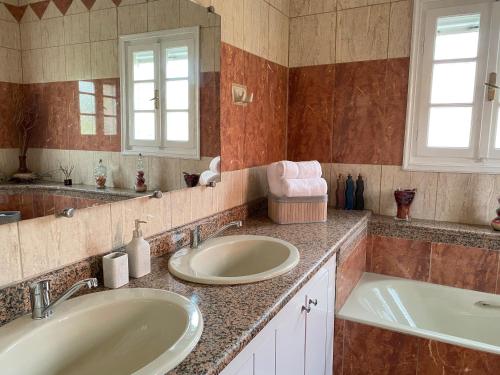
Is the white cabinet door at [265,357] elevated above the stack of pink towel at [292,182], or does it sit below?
below

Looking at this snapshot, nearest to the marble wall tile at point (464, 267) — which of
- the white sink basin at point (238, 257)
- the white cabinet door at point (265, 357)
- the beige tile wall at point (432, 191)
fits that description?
the beige tile wall at point (432, 191)

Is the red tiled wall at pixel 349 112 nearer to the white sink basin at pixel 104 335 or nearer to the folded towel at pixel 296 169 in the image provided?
the folded towel at pixel 296 169

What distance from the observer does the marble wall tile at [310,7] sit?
2.49 meters

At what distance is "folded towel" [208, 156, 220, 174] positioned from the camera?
6.04 feet

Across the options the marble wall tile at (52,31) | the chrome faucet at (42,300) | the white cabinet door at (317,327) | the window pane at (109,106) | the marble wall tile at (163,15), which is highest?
the marble wall tile at (163,15)

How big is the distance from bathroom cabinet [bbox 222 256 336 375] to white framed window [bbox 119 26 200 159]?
0.77m

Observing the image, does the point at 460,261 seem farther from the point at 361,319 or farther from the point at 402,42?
the point at 402,42

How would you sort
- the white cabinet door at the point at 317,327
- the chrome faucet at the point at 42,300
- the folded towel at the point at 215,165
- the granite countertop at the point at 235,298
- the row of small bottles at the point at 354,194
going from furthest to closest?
the row of small bottles at the point at 354,194, the folded towel at the point at 215,165, the white cabinet door at the point at 317,327, the chrome faucet at the point at 42,300, the granite countertop at the point at 235,298

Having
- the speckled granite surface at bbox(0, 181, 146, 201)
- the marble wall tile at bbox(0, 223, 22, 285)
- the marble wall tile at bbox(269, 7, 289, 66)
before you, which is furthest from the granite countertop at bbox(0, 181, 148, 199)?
the marble wall tile at bbox(269, 7, 289, 66)

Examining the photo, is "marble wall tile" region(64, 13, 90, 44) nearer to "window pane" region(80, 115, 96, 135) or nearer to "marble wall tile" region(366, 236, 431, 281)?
"window pane" region(80, 115, 96, 135)

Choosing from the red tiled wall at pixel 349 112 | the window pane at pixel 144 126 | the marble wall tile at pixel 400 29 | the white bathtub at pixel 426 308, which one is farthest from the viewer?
the red tiled wall at pixel 349 112

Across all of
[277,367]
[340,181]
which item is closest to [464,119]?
[340,181]

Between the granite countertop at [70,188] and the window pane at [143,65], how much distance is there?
42 centimetres

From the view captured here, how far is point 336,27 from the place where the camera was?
8.16 feet
